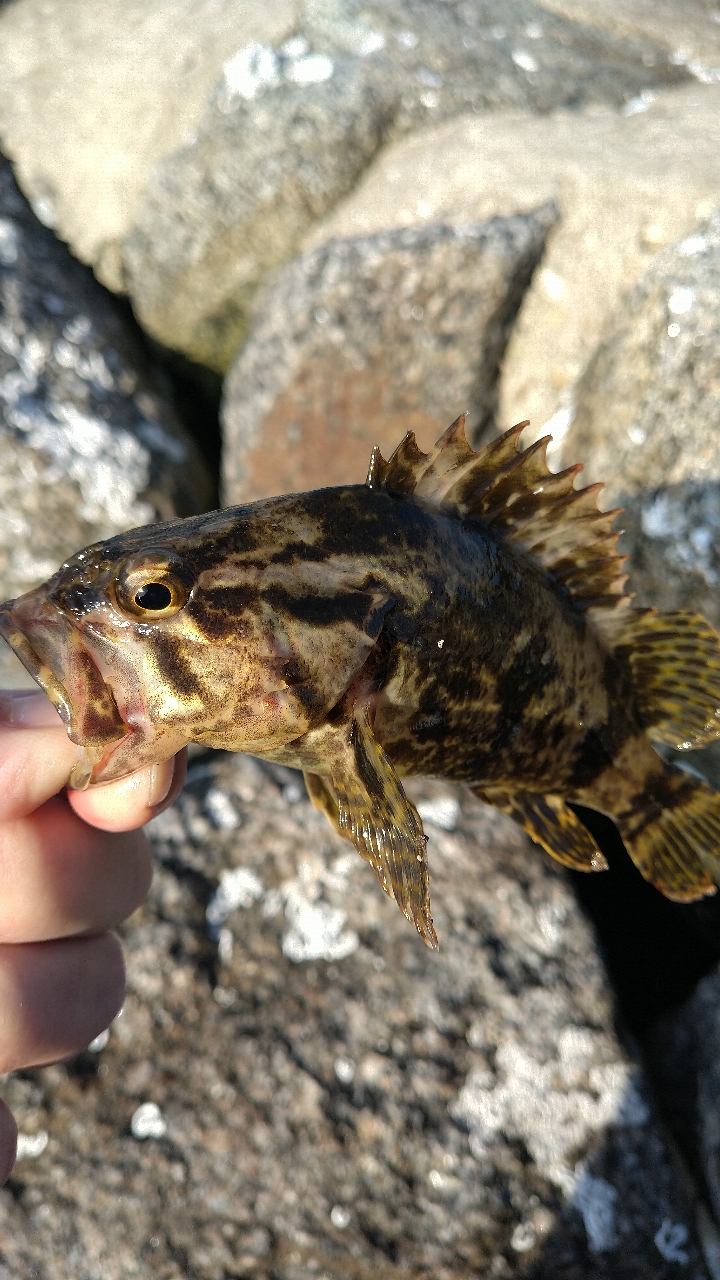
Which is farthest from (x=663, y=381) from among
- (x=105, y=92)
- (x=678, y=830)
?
(x=105, y=92)

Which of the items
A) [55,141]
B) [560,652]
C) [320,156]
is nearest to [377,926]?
[560,652]

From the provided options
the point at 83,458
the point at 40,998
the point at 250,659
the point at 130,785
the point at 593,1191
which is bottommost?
the point at 83,458

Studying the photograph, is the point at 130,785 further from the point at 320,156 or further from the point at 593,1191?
the point at 320,156

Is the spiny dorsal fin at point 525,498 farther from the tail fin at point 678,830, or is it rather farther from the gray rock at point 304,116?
the gray rock at point 304,116

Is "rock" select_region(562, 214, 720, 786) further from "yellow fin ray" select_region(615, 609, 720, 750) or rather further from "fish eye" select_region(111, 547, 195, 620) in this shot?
"fish eye" select_region(111, 547, 195, 620)

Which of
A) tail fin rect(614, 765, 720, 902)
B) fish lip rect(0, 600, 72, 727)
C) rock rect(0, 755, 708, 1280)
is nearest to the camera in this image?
fish lip rect(0, 600, 72, 727)

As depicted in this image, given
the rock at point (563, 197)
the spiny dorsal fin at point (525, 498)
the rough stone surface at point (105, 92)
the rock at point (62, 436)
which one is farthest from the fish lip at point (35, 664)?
the rough stone surface at point (105, 92)

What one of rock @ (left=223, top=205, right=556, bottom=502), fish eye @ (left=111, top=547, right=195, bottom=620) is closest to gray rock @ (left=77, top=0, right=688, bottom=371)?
rock @ (left=223, top=205, right=556, bottom=502)
